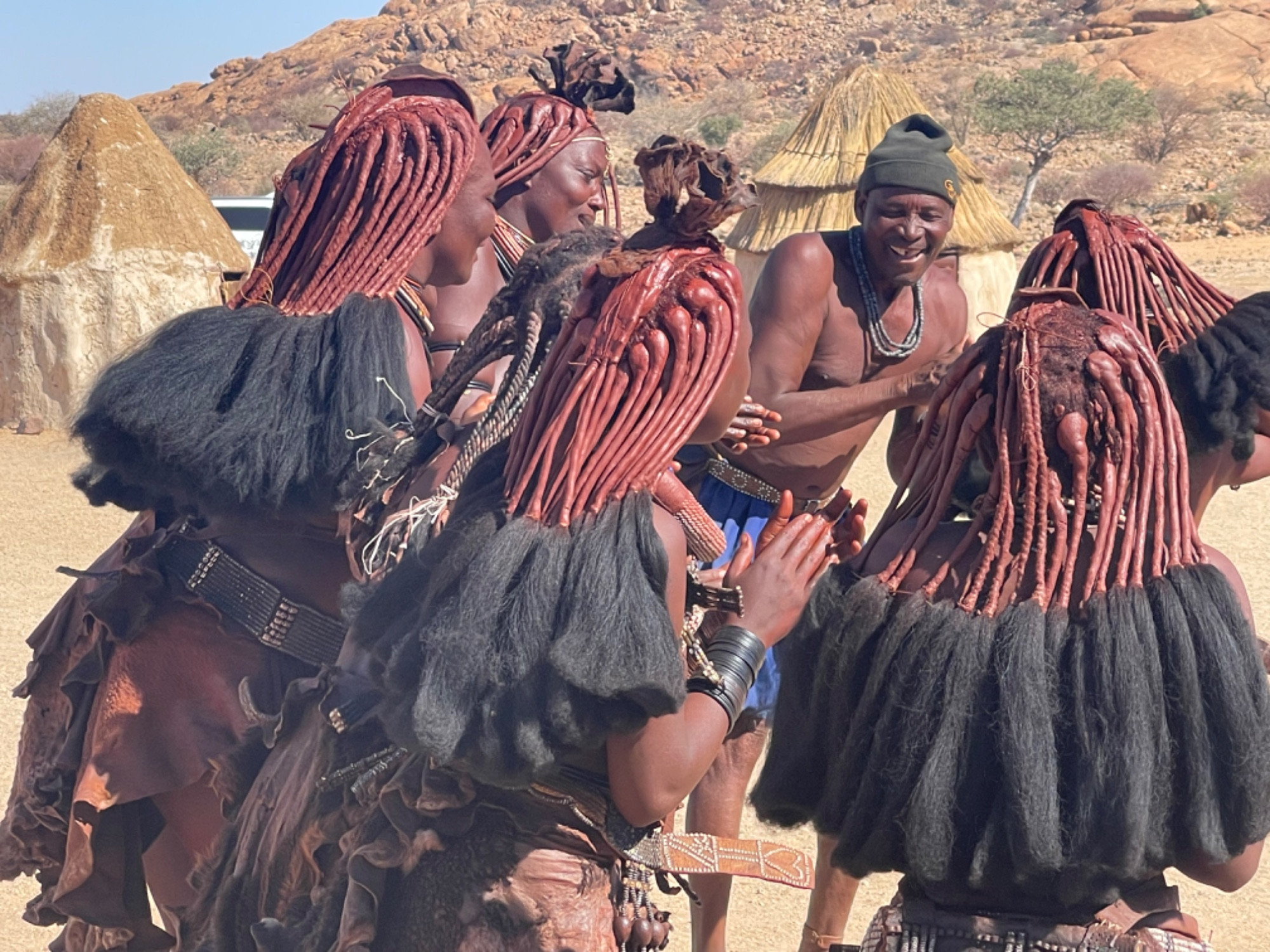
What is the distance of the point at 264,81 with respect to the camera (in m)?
50.8

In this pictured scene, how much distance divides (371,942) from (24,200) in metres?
10.3

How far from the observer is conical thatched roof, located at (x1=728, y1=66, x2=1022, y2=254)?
1227cm

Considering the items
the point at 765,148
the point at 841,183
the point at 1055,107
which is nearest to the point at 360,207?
the point at 841,183

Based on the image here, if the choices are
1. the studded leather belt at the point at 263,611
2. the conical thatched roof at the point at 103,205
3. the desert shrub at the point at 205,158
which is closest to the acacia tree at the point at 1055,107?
the desert shrub at the point at 205,158

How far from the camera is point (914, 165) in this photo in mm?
4105

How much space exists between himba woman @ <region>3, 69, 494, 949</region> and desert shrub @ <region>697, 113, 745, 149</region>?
3033cm

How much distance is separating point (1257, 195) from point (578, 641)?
22.5 meters

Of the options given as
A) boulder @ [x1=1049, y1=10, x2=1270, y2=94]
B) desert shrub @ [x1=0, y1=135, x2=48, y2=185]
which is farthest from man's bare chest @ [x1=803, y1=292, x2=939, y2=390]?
boulder @ [x1=1049, y1=10, x2=1270, y2=94]

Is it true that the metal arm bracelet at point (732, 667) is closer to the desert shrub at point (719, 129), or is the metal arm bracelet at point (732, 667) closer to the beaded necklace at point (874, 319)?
the beaded necklace at point (874, 319)

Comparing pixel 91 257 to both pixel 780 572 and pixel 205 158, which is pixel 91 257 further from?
pixel 205 158

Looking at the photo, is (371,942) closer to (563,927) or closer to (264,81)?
(563,927)

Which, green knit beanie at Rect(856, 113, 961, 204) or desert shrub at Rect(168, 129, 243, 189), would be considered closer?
green knit beanie at Rect(856, 113, 961, 204)

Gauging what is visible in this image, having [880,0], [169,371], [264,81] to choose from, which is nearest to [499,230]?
[169,371]

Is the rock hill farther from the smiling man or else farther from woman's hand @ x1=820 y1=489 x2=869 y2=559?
woman's hand @ x1=820 y1=489 x2=869 y2=559
